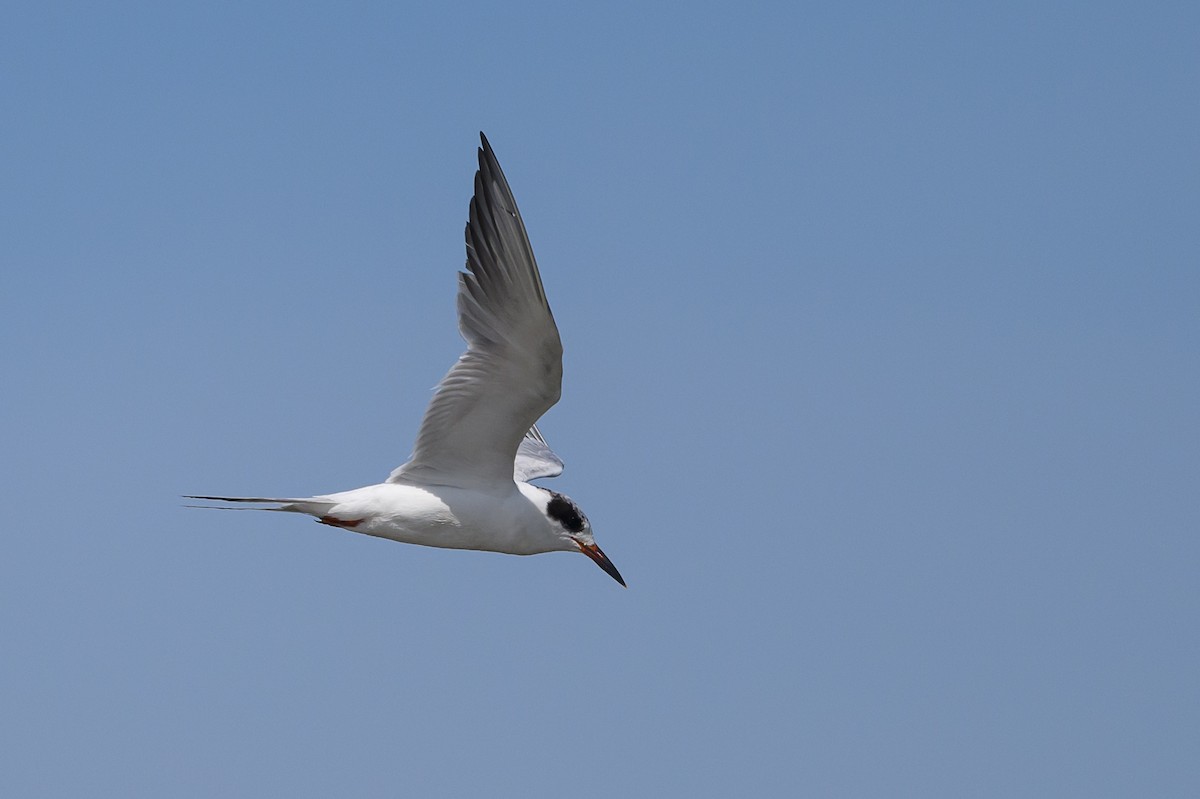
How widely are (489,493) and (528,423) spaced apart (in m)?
0.65

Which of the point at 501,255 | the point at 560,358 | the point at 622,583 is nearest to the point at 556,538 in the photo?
the point at 622,583

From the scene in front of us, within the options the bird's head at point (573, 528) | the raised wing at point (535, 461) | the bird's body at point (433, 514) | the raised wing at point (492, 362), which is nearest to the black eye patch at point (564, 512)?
the bird's head at point (573, 528)

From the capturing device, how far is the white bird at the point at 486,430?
408 inches

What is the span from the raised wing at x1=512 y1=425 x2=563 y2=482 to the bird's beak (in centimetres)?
122

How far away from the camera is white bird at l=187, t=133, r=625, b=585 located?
10.4 metres

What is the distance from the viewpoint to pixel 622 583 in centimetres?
1244

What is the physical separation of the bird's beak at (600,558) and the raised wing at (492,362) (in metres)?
1.05

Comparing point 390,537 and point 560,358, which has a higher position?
point 560,358

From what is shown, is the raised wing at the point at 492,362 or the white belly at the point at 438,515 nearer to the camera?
the raised wing at the point at 492,362

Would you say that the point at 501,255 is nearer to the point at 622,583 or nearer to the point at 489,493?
the point at 489,493

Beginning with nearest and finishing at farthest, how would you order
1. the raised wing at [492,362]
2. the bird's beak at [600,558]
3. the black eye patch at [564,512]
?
1. the raised wing at [492,362]
2. the black eye patch at [564,512]
3. the bird's beak at [600,558]

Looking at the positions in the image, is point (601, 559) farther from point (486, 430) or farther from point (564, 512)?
point (486, 430)

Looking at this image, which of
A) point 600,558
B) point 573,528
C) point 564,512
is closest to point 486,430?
point 564,512

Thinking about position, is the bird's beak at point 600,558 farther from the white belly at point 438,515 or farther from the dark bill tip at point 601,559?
the white belly at point 438,515
